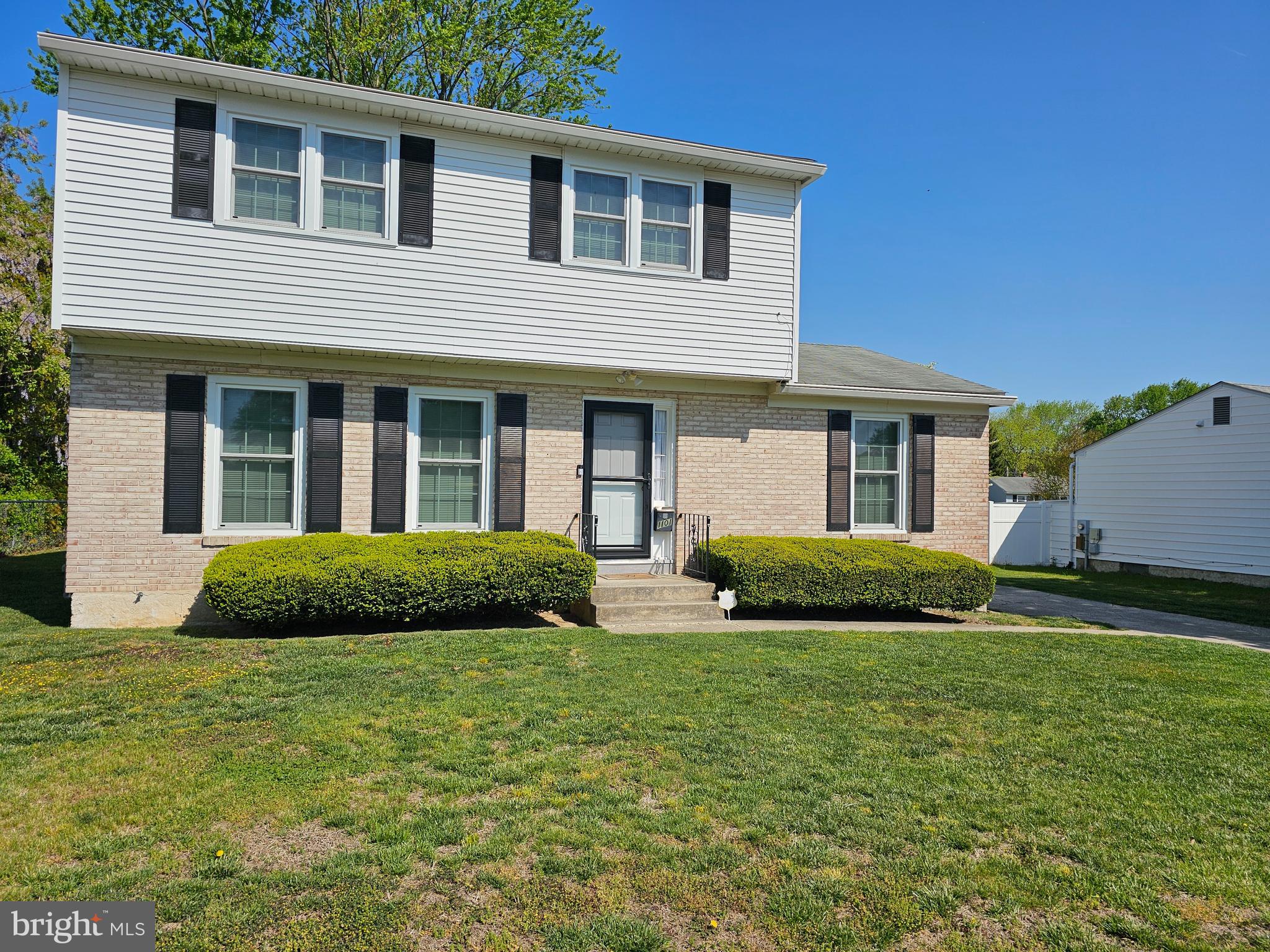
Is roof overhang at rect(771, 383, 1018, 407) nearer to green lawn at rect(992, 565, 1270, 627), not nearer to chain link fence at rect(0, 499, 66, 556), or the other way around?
green lawn at rect(992, 565, 1270, 627)

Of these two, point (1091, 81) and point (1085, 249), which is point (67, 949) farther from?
point (1085, 249)

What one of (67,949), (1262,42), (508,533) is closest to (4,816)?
(67,949)

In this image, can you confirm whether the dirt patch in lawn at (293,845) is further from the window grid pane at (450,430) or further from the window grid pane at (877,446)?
the window grid pane at (877,446)

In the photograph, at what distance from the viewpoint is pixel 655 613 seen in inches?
366

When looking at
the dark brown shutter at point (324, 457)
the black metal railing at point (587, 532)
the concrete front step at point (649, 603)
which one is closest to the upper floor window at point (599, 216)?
the black metal railing at point (587, 532)

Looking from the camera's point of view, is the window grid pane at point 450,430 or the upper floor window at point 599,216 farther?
the upper floor window at point 599,216

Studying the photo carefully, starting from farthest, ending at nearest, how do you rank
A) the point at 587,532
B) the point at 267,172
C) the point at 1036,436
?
the point at 1036,436
the point at 587,532
the point at 267,172

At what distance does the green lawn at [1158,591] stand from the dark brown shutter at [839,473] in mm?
3784

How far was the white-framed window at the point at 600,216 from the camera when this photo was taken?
10062 mm

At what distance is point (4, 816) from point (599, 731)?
3165 millimetres

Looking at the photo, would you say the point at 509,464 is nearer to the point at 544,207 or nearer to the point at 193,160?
the point at 544,207

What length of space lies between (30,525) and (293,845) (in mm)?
19786

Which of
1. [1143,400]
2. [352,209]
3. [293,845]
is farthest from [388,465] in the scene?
[1143,400]

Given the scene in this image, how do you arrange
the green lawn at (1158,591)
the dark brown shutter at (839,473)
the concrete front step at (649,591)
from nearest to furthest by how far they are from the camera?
the concrete front step at (649,591) < the dark brown shutter at (839,473) < the green lawn at (1158,591)
